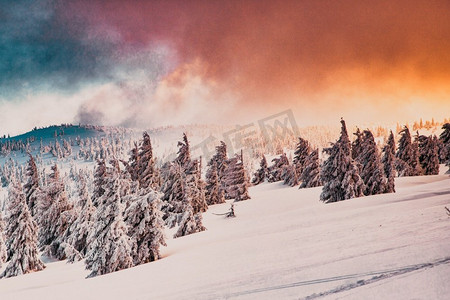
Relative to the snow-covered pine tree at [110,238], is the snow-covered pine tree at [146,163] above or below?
above

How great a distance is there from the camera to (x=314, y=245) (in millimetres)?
8125

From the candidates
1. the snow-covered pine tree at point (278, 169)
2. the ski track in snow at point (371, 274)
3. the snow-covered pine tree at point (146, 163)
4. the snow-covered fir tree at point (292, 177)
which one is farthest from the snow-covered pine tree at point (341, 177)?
the snow-covered pine tree at point (278, 169)

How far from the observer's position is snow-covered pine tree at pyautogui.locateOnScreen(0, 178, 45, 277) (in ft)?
77.8

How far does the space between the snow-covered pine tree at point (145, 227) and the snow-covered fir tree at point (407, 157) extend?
5209 cm

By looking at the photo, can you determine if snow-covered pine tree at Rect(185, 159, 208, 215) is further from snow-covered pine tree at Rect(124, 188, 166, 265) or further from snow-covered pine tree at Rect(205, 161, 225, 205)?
snow-covered pine tree at Rect(124, 188, 166, 265)

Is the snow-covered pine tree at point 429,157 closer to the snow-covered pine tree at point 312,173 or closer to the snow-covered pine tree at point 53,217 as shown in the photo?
the snow-covered pine tree at point 312,173

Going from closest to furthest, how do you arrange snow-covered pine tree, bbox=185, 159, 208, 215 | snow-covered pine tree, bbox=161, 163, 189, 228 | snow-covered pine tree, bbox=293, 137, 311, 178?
snow-covered pine tree, bbox=161, 163, 189, 228 < snow-covered pine tree, bbox=185, 159, 208, 215 < snow-covered pine tree, bbox=293, 137, 311, 178

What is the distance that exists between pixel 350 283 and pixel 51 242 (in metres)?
35.8

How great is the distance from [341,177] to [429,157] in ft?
125

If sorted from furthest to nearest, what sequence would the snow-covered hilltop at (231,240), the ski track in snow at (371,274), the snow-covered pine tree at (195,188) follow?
the snow-covered pine tree at (195,188) < the snow-covered hilltop at (231,240) < the ski track in snow at (371,274)

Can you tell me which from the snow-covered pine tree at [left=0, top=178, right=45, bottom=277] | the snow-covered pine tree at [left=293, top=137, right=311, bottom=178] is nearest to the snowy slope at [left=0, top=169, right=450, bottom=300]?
the snow-covered pine tree at [left=0, top=178, right=45, bottom=277]

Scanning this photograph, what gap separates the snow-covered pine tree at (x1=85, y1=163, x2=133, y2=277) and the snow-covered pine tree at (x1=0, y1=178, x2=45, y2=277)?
1407cm

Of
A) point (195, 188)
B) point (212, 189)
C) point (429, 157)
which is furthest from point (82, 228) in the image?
point (429, 157)

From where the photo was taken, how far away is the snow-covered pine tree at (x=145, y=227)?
14492 millimetres
